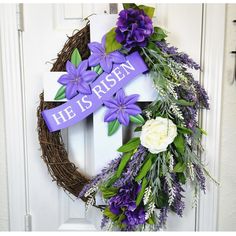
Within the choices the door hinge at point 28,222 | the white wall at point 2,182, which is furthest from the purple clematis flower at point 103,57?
the door hinge at point 28,222

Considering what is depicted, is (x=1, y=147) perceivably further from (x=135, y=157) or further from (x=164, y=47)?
(x=164, y=47)

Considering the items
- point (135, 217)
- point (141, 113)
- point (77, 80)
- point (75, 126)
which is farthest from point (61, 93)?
point (135, 217)

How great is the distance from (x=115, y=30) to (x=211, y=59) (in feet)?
1.36

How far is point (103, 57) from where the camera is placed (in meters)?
0.91

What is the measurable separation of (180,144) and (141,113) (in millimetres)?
171

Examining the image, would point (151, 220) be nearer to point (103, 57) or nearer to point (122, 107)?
point (122, 107)

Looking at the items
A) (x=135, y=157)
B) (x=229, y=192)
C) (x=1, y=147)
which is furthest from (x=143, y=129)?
(x=1, y=147)

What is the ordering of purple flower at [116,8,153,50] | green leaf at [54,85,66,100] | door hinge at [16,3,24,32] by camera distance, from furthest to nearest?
door hinge at [16,3,24,32]
green leaf at [54,85,66,100]
purple flower at [116,8,153,50]

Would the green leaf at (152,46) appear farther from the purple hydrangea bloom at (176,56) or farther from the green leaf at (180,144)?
the green leaf at (180,144)

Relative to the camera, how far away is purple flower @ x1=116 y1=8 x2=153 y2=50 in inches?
32.9

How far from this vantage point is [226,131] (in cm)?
108

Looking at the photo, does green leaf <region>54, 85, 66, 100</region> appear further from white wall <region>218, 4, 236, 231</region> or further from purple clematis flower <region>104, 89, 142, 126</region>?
white wall <region>218, 4, 236, 231</region>

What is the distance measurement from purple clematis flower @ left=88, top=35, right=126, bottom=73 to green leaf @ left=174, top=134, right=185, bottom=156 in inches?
12.8

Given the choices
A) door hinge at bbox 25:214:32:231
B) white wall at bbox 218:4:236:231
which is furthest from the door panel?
white wall at bbox 218:4:236:231
